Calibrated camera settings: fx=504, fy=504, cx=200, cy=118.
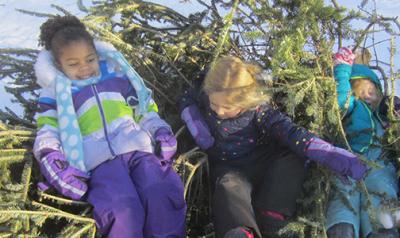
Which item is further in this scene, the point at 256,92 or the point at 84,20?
the point at 84,20

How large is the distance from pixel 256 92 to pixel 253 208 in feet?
2.04

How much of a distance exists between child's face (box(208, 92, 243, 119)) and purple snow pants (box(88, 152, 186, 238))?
0.41 meters

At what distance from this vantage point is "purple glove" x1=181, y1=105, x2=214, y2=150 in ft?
9.44

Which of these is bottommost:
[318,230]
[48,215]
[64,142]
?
[318,230]

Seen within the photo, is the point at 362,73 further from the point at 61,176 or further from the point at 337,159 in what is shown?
the point at 61,176

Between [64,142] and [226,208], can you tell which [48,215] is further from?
[226,208]

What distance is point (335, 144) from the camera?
283 centimetres

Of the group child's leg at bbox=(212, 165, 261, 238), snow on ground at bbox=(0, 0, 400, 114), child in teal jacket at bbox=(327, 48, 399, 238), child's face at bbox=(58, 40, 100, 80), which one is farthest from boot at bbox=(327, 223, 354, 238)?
snow on ground at bbox=(0, 0, 400, 114)

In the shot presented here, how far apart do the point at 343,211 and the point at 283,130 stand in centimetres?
52

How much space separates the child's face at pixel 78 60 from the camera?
2.86 m

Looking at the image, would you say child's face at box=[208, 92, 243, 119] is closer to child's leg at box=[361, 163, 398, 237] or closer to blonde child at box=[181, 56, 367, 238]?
blonde child at box=[181, 56, 367, 238]

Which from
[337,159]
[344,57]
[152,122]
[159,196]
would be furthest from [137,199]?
[344,57]

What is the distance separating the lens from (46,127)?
2721mm

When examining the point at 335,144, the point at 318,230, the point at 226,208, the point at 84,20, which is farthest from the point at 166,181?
the point at 84,20
